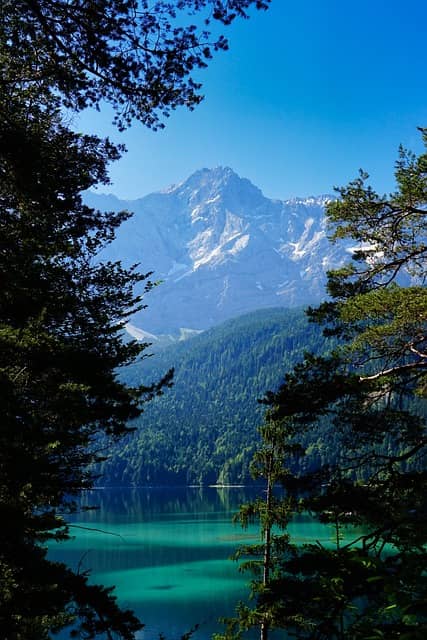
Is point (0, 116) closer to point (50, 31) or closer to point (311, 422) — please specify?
point (50, 31)

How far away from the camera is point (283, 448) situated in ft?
49.6

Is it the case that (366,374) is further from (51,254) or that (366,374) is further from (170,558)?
(170,558)

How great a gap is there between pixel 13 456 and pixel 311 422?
490 centimetres

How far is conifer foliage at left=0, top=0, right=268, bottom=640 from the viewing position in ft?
19.6

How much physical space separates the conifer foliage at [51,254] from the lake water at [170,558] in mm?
1062

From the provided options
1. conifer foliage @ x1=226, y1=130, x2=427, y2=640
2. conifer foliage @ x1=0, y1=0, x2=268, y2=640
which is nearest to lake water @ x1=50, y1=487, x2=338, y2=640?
conifer foliage @ x1=0, y1=0, x2=268, y2=640

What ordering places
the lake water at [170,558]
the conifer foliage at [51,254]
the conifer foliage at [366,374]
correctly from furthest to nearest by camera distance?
the lake water at [170,558]
the conifer foliage at [366,374]
the conifer foliage at [51,254]

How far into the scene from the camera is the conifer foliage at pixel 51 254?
5980 millimetres

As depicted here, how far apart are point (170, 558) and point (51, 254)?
2112 inches

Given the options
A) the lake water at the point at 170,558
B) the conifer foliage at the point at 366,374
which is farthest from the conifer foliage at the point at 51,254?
the conifer foliage at the point at 366,374

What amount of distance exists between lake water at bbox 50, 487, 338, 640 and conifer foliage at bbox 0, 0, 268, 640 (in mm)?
1062

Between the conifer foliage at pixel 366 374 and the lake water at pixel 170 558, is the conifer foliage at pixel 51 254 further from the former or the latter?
the conifer foliage at pixel 366 374

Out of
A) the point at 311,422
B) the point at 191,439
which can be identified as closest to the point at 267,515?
the point at 311,422

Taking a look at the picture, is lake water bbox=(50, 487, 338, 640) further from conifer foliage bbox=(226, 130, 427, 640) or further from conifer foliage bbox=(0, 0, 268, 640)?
conifer foliage bbox=(226, 130, 427, 640)
